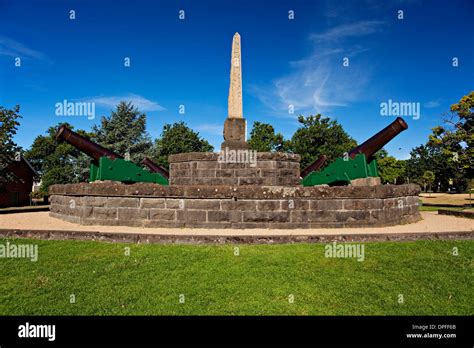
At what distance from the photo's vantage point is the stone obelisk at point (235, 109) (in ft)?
36.7

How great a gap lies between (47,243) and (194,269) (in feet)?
11.3

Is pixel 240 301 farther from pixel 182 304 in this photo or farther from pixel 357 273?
pixel 357 273

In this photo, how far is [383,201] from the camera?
23.0ft

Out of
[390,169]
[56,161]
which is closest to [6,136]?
[56,161]

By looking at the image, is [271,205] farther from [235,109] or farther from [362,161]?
[235,109]

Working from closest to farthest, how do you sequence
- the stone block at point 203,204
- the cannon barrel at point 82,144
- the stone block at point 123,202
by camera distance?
the stone block at point 203,204
the stone block at point 123,202
the cannon barrel at point 82,144

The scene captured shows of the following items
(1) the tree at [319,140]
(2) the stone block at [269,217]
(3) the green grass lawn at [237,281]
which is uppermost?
(1) the tree at [319,140]

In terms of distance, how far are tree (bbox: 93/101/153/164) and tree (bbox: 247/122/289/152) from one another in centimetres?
1651

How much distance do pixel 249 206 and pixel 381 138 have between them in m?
5.84

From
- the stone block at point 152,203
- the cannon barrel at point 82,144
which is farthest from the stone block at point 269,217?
the cannon barrel at point 82,144

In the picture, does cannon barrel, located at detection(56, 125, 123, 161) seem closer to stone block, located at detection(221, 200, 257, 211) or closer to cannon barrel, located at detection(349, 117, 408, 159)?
stone block, located at detection(221, 200, 257, 211)

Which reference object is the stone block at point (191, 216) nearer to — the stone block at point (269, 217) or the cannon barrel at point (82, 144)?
the stone block at point (269, 217)

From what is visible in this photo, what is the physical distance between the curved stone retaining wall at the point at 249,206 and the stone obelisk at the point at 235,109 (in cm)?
471
